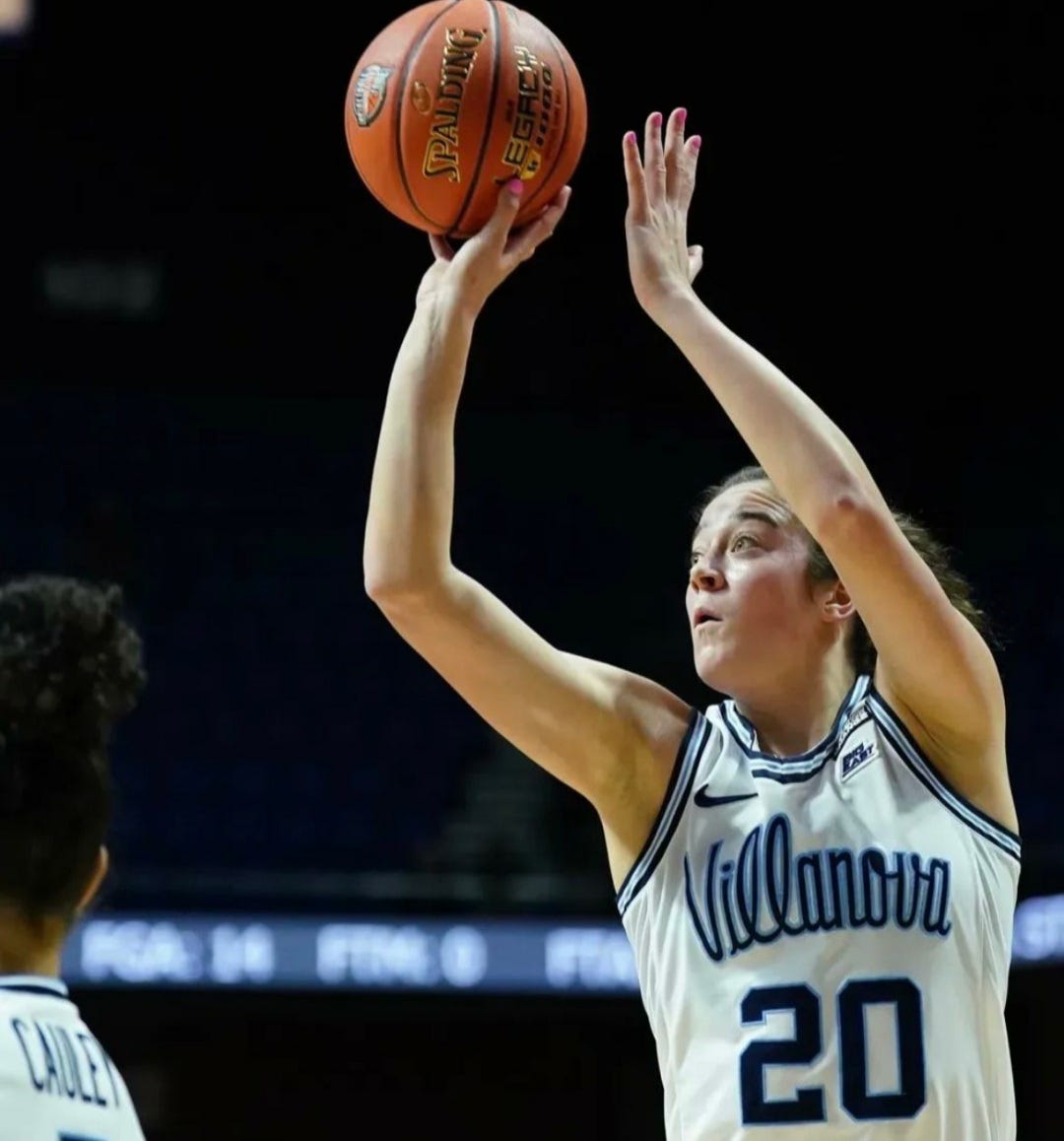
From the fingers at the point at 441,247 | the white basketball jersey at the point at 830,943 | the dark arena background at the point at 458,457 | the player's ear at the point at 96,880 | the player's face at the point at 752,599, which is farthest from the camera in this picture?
the dark arena background at the point at 458,457

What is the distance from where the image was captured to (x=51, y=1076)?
6.18ft

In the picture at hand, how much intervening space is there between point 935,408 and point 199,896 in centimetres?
629

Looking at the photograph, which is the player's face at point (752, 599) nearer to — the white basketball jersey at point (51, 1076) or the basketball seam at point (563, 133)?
A: the basketball seam at point (563, 133)

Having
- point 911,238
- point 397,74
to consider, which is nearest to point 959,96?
point 911,238

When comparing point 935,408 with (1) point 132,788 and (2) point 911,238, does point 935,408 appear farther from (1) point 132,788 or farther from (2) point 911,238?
(1) point 132,788

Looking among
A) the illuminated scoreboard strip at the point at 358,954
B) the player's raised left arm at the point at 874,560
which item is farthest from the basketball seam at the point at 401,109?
the illuminated scoreboard strip at the point at 358,954

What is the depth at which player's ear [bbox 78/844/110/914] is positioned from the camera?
1.98 metres

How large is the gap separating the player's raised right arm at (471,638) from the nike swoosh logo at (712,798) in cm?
6

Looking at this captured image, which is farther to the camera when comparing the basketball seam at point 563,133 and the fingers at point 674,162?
the basketball seam at point 563,133

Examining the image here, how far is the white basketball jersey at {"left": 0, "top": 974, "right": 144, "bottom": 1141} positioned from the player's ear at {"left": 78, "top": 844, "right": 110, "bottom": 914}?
0.27ft

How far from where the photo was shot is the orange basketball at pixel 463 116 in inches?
118

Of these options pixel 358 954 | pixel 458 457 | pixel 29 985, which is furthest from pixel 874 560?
pixel 458 457

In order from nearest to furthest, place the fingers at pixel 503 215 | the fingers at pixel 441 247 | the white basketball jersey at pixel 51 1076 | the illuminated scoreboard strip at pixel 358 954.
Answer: the white basketball jersey at pixel 51 1076 → the fingers at pixel 503 215 → the fingers at pixel 441 247 → the illuminated scoreboard strip at pixel 358 954

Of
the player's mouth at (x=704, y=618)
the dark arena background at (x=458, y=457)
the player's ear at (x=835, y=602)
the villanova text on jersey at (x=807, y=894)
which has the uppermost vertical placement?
the dark arena background at (x=458, y=457)
